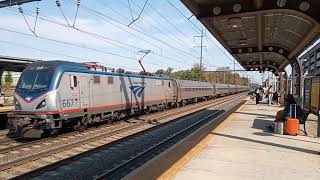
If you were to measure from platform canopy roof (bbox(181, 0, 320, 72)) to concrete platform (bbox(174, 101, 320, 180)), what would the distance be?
11.7ft

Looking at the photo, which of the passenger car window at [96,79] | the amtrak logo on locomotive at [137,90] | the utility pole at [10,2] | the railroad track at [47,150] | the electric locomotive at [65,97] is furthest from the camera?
the amtrak logo on locomotive at [137,90]

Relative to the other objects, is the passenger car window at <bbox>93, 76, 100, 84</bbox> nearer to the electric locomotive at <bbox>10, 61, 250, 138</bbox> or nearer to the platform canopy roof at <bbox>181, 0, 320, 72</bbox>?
the electric locomotive at <bbox>10, 61, 250, 138</bbox>

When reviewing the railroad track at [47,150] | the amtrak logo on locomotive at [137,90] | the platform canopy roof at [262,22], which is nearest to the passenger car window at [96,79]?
the railroad track at [47,150]

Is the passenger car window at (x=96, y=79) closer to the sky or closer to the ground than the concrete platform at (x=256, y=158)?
closer to the sky

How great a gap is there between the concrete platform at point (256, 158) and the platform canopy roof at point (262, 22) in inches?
140

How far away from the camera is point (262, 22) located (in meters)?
14.5

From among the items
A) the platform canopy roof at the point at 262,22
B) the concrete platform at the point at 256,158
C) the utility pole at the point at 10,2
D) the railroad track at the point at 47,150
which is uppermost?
the utility pole at the point at 10,2

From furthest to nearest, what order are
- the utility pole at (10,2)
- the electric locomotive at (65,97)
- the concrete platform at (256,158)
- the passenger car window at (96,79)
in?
the passenger car window at (96,79) < the utility pole at (10,2) < the electric locomotive at (65,97) < the concrete platform at (256,158)

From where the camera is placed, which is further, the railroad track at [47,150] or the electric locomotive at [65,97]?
the electric locomotive at [65,97]

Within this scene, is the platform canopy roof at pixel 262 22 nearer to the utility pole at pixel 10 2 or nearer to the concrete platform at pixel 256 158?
the concrete platform at pixel 256 158

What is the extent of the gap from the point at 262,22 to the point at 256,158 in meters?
7.09

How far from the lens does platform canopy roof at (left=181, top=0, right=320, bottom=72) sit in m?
11.1

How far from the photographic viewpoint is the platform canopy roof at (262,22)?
36.4ft

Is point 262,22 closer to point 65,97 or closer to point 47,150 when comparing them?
point 65,97
